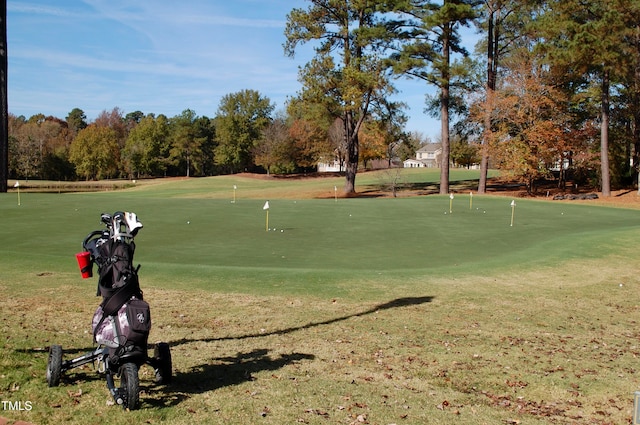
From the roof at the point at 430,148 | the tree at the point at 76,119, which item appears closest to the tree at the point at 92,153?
the tree at the point at 76,119

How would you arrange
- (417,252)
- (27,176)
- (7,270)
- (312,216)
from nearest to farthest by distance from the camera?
(7,270), (417,252), (312,216), (27,176)

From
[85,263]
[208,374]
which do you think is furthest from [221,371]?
[85,263]

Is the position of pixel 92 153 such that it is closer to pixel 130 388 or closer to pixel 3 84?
pixel 3 84

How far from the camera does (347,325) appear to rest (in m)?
8.59

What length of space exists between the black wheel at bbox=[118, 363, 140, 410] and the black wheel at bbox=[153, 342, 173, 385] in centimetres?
52

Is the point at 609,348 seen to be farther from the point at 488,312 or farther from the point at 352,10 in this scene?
the point at 352,10

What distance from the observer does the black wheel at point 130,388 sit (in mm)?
4891

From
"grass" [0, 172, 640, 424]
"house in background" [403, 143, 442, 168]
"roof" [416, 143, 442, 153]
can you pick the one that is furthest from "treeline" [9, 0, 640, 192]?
"roof" [416, 143, 442, 153]

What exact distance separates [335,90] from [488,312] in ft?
123

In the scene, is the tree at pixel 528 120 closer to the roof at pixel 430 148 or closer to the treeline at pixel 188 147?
the treeline at pixel 188 147

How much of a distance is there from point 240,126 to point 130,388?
95.4 meters

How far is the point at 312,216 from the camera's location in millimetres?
24688

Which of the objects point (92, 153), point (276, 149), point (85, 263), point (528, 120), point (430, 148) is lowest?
point (85, 263)

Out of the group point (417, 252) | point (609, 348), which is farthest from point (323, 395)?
point (417, 252)
